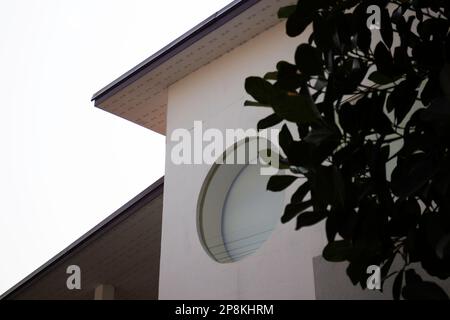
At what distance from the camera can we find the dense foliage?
2.79 metres

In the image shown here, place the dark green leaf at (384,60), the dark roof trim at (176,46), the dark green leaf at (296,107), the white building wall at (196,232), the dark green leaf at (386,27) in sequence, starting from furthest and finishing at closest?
the dark roof trim at (176,46) → the white building wall at (196,232) → the dark green leaf at (386,27) → the dark green leaf at (384,60) → the dark green leaf at (296,107)

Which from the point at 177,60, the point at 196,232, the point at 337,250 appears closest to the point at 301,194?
the point at 337,250

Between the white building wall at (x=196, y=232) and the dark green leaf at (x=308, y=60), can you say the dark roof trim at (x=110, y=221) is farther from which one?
the dark green leaf at (x=308, y=60)

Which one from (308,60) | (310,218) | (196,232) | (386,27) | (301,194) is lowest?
(310,218)

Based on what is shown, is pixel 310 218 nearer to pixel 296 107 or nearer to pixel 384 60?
pixel 296 107

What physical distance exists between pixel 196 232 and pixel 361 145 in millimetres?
4292

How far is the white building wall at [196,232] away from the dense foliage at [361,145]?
2879 mm

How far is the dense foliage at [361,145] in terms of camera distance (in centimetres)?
279

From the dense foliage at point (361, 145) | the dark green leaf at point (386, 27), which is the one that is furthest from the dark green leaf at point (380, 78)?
the dark green leaf at point (386, 27)

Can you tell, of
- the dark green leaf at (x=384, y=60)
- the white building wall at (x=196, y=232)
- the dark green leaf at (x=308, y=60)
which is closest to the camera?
the dark green leaf at (x=308, y=60)

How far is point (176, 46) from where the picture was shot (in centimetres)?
772

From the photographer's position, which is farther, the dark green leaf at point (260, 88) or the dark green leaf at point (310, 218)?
the dark green leaf at point (310, 218)
